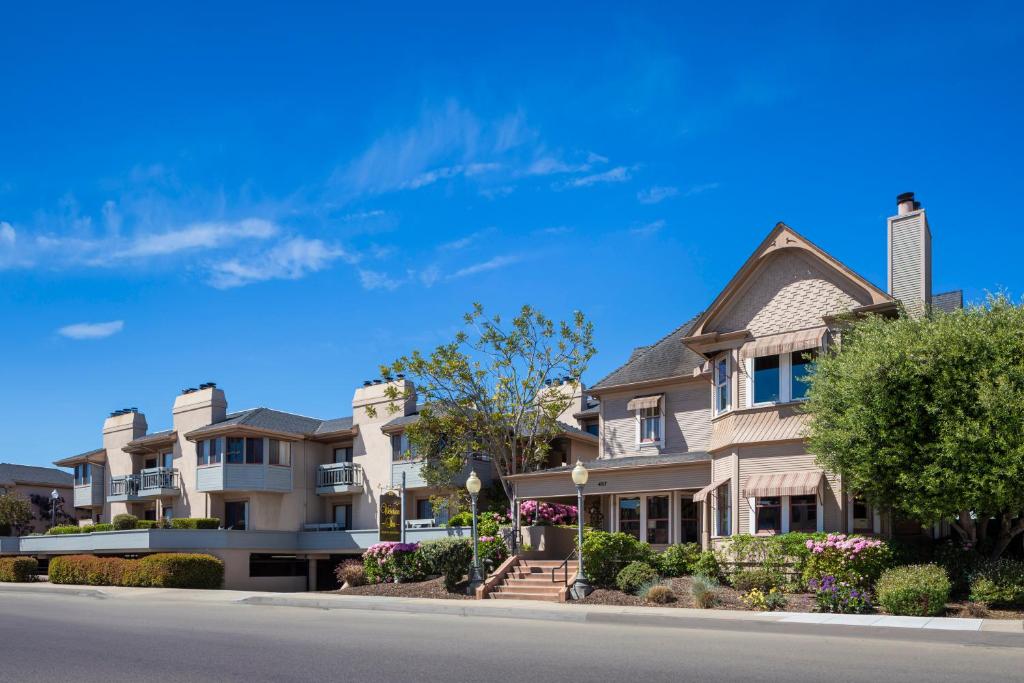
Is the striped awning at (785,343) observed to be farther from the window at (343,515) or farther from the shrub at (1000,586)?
the window at (343,515)

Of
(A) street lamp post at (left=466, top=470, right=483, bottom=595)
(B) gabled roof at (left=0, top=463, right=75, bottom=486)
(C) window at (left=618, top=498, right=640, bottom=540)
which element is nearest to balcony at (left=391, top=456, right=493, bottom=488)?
(C) window at (left=618, top=498, right=640, bottom=540)

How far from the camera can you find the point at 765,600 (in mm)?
21547

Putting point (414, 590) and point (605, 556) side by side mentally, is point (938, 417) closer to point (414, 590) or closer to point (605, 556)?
point (605, 556)

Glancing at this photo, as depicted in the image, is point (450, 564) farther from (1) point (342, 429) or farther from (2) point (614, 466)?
(1) point (342, 429)

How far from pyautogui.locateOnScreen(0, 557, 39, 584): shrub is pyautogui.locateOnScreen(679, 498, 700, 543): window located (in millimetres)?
30973

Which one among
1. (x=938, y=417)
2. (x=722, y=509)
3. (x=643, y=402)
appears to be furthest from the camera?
(x=643, y=402)

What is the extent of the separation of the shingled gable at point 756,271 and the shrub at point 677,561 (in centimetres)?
577

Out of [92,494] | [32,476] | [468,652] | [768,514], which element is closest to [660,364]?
[768,514]

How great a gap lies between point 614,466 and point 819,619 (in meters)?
11.9

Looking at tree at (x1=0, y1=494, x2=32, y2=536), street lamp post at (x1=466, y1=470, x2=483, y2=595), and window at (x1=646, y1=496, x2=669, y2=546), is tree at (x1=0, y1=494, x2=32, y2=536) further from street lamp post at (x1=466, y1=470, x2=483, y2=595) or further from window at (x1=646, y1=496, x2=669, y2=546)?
window at (x1=646, y1=496, x2=669, y2=546)

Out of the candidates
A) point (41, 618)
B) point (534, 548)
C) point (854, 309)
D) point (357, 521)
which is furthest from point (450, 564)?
point (357, 521)

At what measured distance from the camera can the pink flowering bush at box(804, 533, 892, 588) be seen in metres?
21.8

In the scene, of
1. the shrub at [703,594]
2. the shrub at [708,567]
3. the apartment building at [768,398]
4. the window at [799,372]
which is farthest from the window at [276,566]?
the window at [799,372]

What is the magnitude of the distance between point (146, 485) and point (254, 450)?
9.51 meters
